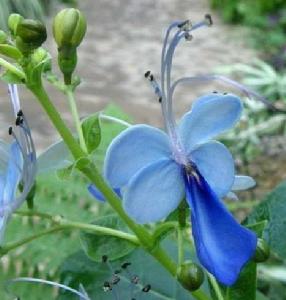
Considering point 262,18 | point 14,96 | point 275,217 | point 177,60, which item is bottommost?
point 177,60

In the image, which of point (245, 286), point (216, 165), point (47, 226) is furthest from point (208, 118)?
point (47, 226)

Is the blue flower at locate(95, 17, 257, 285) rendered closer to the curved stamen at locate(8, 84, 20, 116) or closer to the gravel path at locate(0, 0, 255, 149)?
the curved stamen at locate(8, 84, 20, 116)

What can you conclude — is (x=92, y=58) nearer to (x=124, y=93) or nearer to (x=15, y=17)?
(x=124, y=93)

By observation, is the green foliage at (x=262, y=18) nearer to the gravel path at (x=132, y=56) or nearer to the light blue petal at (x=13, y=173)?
the gravel path at (x=132, y=56)

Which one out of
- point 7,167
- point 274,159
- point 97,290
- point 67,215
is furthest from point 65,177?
point 274,159

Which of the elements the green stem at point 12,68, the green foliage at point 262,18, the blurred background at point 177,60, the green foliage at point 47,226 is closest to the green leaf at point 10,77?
the green stem at point 12,68

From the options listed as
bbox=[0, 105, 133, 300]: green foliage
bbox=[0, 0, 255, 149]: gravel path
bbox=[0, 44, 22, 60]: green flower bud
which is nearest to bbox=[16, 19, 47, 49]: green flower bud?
bbox=[0, 44, 22, 60]: green flower bud

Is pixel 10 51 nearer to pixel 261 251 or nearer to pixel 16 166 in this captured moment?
pixel 16 166
